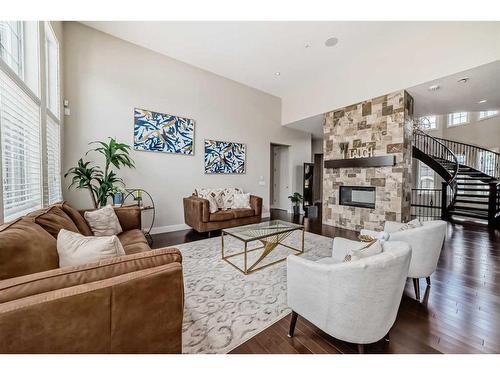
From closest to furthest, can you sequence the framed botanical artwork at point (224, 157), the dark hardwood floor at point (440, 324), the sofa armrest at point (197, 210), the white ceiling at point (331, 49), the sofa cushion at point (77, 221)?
the dark hardwood floor at point (440, 324) → the sofa cushion at point (77, 221) → the white ceiling at point (331, 49) → the sofa armrest at point (197, 210) → the framed botanical artwork at point (224, 157)

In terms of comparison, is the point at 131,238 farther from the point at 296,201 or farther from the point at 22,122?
the point at 296,201

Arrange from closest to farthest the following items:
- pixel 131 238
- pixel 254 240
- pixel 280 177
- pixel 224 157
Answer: pixel 131 238, pixel 254 240, pixel 224 157, pixel 280 177

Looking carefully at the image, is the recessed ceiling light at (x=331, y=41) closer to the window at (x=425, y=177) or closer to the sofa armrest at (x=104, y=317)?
the sofa armrest at (x=104, y=317)

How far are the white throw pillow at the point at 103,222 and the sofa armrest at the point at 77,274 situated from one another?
1586 mm

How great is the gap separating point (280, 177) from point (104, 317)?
654 cm

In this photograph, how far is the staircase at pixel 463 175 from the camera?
477cm

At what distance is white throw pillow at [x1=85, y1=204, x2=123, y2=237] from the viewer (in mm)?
2243

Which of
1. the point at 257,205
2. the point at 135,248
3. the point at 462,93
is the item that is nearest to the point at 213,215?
the point at 257,205

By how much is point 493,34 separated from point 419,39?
911 mm

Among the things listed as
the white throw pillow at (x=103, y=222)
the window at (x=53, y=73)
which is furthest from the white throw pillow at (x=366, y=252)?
the window at (x=53, y=73)

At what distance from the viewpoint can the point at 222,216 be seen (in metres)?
3.81

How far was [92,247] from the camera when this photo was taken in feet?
3.59

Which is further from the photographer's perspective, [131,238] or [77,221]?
[131,238]
